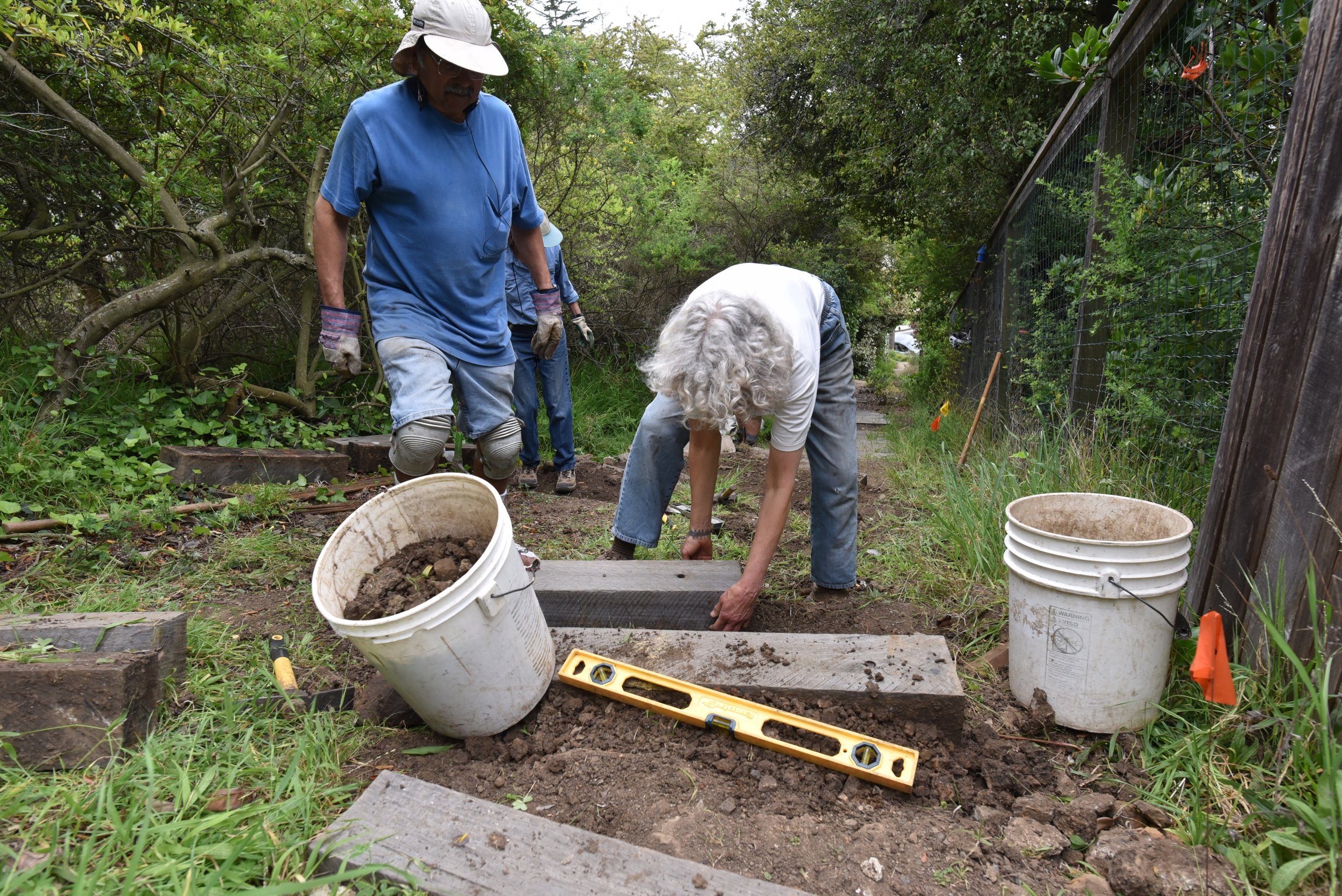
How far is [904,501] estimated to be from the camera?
14.7 feet

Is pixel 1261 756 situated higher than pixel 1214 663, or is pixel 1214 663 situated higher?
pixel 1214 663

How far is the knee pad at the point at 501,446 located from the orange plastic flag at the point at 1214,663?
237 centimetres

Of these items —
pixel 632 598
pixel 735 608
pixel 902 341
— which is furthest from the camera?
pixel 902 341

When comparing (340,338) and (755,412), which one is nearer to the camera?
(755,412)

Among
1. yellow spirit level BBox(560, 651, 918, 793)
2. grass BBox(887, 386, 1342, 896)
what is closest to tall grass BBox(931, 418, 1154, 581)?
grass BBox(887, 386, 1342, 896)

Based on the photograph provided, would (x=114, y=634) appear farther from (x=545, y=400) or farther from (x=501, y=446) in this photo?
(x=545, y=400)

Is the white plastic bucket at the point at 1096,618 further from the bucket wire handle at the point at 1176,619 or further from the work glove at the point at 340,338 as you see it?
the work glove at the point at 340,338

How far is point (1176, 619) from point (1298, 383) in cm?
63

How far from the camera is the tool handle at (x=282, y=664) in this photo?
2129 millimetres

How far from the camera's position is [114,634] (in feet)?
6.53

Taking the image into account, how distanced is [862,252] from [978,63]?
543cm

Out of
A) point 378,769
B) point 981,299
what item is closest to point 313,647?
point 378,769

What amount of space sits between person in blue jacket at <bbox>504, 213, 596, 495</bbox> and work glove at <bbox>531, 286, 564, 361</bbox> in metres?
1.10

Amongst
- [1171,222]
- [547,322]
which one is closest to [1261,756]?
[1171,222]
